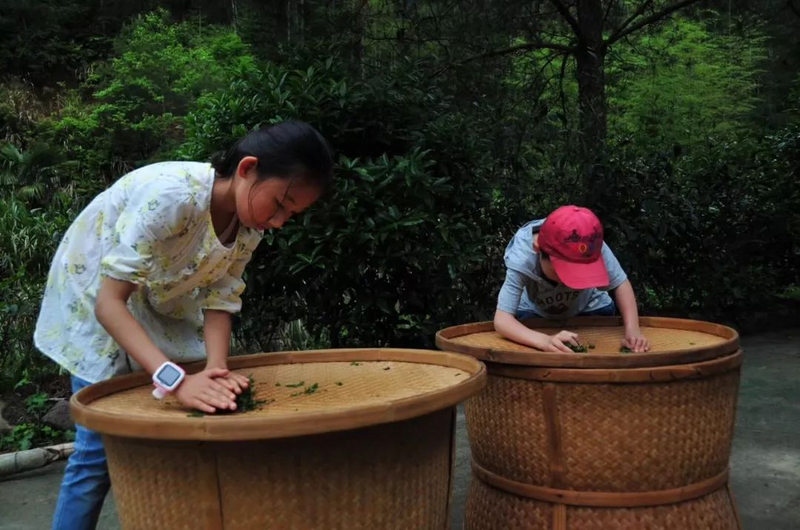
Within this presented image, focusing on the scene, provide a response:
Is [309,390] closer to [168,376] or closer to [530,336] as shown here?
[168,376]

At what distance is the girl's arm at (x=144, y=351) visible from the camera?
1492 mm

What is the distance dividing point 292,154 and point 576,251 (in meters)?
1.03

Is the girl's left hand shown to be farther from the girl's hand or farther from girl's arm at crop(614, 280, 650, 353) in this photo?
girl's arm at crop(614, 280, 650, 353)

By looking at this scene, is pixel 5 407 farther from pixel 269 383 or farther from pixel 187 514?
pixel 187 514

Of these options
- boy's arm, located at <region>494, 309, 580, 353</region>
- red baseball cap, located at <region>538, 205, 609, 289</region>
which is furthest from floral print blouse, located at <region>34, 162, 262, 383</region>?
red baseball cap, located at <region>538, 205, 609, 289</region>

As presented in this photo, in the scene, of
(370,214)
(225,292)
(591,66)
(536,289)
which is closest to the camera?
(225,292)

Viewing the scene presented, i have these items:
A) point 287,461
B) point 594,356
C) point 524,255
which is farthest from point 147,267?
point 524,255

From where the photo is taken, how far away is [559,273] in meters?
2.30

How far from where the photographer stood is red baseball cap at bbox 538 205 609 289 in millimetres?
2283

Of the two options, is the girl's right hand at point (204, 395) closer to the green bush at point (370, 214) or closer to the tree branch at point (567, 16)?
the green bush at point (370, 214)

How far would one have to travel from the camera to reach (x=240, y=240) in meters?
1.87

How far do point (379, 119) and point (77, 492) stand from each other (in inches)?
95.5

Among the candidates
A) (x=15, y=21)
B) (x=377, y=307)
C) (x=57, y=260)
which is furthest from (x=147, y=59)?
(x=57, y=260)

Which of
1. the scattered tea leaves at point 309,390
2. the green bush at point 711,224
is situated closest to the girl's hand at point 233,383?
the scattered tea leaves at point 309,390
